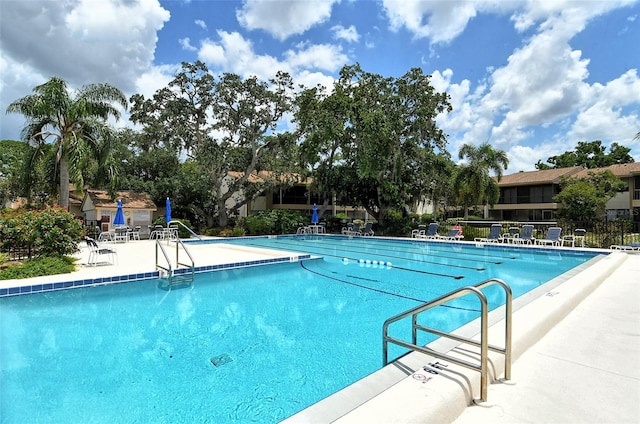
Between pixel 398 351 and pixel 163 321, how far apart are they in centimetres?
400

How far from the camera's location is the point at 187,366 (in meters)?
4.27

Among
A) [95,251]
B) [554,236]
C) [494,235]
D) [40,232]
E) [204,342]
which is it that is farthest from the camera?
[494,235]

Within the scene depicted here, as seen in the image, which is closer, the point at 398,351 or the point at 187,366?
the point at 187,366

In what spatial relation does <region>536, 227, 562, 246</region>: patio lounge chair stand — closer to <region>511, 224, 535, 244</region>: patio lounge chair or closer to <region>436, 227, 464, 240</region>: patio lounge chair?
<region>511, 224, 535, 244</region>: patio lounge chair

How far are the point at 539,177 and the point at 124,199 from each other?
35.8 meters

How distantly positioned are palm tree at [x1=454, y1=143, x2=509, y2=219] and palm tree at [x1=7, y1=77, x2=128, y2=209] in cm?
2254

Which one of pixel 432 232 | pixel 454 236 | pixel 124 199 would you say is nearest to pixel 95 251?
pixel 124 199

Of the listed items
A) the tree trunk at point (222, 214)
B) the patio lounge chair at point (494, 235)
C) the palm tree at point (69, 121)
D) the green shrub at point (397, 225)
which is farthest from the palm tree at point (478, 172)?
the palm tree at point (69, 121)

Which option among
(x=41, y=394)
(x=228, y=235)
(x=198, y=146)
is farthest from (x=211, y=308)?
(x=198, y=146)

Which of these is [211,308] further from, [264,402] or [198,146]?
[198,146]

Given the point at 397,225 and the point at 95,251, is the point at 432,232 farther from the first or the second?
the point at 95,251

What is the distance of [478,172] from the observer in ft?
82.9

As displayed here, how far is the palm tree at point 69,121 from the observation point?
14.9 m

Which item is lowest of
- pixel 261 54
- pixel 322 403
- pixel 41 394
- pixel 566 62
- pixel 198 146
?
pixel 41 394
